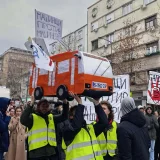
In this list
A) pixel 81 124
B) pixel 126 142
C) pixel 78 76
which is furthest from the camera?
pixel 78 76

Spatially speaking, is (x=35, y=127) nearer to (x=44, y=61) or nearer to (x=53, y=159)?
(x=53, y=159)

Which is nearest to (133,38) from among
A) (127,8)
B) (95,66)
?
(127,8)

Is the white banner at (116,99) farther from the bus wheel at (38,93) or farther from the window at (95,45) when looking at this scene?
the window at (95,45)

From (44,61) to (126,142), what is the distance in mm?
1859

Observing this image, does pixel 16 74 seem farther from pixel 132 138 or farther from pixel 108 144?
pixel 132 138

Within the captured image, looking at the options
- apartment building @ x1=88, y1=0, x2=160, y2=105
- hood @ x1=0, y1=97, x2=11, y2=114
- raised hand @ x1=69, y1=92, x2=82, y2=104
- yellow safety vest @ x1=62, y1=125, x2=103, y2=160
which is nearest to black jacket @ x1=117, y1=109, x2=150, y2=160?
yellow safety vest @ x1=62, y1=125, x2=103, y2=160

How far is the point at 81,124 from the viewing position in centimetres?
363

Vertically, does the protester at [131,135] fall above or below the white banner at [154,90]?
below

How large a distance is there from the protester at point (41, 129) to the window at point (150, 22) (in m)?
23.9

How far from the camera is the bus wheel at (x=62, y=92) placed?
4082 millimetres

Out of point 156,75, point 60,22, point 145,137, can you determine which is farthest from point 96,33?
point 145,137

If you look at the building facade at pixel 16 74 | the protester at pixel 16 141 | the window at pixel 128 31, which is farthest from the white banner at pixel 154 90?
the building facade at pixel 16 74

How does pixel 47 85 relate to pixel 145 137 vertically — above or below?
above

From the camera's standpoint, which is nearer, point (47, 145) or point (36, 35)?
point (47, 145)
